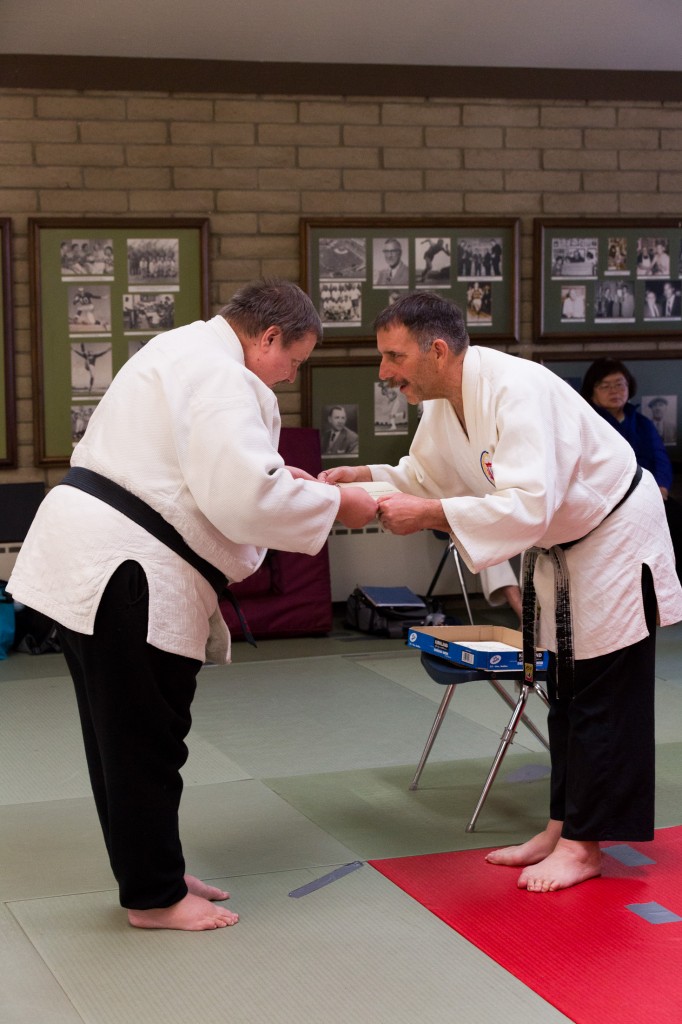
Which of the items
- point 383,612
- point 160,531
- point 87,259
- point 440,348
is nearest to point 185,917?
point 160,531

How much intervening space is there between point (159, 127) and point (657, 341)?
3.19 meters

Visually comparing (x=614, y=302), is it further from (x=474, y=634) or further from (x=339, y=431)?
(x=474, y=634)

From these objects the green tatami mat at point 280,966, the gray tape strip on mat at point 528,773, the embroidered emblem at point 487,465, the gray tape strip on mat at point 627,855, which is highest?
the embroidered emblem at point 487,465

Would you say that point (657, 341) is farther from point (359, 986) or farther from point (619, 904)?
point (359, 986)

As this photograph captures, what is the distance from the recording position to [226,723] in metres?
4.85

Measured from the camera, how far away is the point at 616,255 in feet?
24.1

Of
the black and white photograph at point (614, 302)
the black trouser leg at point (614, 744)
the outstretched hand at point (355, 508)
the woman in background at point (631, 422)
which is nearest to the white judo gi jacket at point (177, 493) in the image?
the outstretched hand at point (355, 508)

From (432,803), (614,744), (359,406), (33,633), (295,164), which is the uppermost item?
(295,164)

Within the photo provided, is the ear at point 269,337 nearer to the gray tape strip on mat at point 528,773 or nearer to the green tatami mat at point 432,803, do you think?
the green tatami mat at point 432,803

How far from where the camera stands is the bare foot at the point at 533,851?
11.0 ft

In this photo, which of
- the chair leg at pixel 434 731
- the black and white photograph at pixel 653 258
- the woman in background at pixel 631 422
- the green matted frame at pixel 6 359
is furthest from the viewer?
the black and white photograph at pixel 653 258

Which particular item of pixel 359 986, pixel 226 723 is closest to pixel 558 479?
pixel 359 986

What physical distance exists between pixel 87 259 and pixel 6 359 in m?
0.69

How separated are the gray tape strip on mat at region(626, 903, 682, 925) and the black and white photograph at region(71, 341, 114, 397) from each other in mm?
4434
